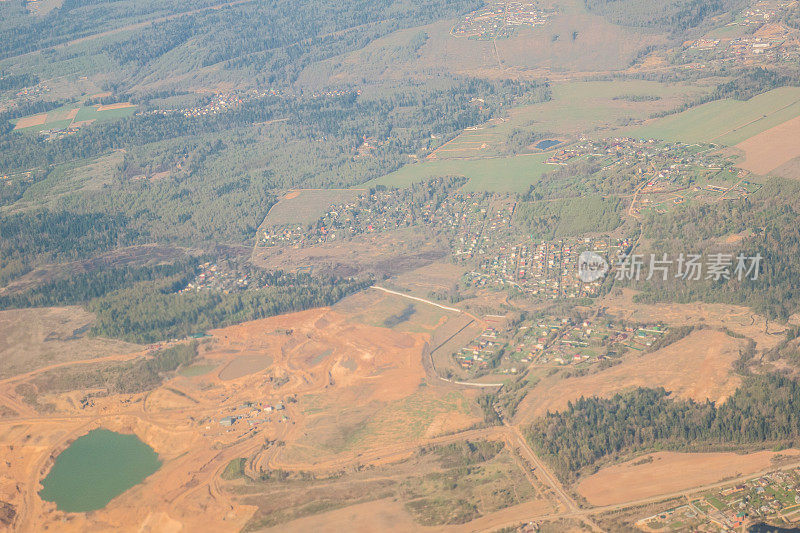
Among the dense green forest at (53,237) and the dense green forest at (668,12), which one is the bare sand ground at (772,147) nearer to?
the dense green forest at (668,12)

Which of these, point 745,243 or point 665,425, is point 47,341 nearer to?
point 665,425

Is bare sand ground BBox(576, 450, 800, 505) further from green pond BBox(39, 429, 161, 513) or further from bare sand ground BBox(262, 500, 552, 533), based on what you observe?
green pond BBox(39, 429, 161, 513)

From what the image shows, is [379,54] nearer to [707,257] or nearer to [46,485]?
[707,257]

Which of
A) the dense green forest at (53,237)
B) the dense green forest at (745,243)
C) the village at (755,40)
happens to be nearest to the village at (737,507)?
the dense green forest at (745,243)

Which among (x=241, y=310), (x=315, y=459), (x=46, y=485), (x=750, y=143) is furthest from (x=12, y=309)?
(x=750, y=143)

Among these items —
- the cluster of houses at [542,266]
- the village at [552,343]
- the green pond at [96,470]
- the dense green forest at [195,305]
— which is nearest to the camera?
the green pond at [96,470]

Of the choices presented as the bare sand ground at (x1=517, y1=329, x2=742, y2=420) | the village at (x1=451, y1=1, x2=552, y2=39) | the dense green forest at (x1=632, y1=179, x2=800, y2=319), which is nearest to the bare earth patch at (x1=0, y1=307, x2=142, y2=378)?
the bare sand ground at (x1=517, y1=329, x2=742, y2=420)
